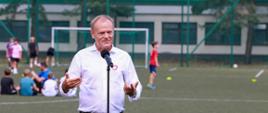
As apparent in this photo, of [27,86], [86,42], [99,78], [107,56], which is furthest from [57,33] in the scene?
[107,56]

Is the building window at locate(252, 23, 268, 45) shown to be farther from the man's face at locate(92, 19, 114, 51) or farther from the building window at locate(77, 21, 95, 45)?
the man's face at locate(92, 19, 114, 51)

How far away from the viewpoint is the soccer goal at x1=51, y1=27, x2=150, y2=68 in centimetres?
4081

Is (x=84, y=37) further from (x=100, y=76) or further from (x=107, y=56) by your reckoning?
(x=107, y=56)

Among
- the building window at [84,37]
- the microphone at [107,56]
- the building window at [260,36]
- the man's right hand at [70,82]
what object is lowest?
the building window at [260,36]

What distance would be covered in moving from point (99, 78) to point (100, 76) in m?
0.02

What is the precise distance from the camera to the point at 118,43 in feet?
141

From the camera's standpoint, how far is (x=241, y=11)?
46562 mm

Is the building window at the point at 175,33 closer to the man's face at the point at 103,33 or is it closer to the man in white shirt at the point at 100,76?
the man in white shirt at the point at 100,76

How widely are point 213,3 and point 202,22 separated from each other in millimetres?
2033

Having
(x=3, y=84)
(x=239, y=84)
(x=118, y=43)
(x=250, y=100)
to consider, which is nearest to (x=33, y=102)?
(x=3, y=84)

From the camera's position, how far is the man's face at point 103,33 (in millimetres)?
5969

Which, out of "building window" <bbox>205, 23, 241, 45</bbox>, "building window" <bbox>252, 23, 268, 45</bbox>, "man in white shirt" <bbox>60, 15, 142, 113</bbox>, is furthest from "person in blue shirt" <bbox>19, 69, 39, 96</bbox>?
"building window" <bbox>252, 23, 268, 45</bbox>

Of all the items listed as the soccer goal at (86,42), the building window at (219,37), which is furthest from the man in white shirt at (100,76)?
the building window at (219,37)

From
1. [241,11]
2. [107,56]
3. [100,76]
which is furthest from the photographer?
[241,11]
